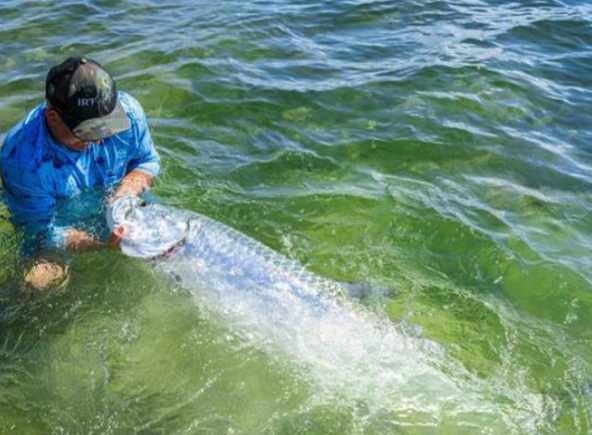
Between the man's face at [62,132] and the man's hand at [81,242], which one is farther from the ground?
the man's face at [62,132]

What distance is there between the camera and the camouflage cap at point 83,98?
438 centimetres

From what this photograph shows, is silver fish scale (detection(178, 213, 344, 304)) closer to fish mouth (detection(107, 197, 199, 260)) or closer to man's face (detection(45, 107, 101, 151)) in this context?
fish mouth (detection(107, 197, 199, 260))

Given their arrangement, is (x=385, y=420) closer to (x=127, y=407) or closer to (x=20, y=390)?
(x=127, y=407)

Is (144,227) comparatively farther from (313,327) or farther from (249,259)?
(313,327)

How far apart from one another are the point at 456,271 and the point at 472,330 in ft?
2.43

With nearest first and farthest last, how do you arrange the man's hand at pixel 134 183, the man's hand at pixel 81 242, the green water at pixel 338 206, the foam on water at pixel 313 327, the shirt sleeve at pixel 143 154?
the foam on water at pixel 313 327
the green water at pixel 338 206
the man's hand at pixel 81 242
the man's hand at pixel 134 183
the shirt sleeve at pixel 143 154

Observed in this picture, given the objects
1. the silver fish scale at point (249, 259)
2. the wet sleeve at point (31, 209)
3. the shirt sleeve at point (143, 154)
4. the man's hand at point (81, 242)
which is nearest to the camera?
the silver fish scale at point (249, 259)

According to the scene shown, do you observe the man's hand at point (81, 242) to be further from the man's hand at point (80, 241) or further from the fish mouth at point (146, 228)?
the fish mouth at point (146, 228)

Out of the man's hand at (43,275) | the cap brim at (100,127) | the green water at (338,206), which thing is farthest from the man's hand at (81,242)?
the cap brim at (100,127)

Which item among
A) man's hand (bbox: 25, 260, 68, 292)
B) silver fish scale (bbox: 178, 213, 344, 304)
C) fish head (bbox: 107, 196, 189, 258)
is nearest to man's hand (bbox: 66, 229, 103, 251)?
man's hand (bbox: 25, 260, 68, 292)

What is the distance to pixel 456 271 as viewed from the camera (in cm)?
580

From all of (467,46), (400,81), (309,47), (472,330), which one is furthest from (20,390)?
(467,46)

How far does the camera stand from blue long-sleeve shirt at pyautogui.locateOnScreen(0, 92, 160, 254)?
473cm

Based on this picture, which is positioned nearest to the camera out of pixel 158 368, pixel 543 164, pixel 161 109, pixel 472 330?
pixel 158 368
